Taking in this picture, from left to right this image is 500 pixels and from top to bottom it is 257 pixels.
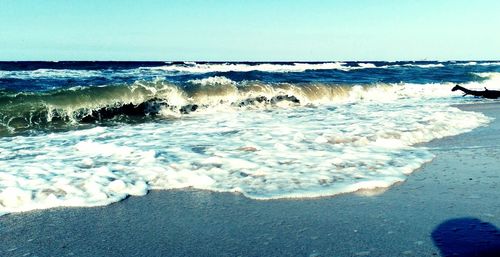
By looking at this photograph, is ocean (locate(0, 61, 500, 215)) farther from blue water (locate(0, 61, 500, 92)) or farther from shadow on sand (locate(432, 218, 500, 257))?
blue water (locate(0, 61, 500, 92))

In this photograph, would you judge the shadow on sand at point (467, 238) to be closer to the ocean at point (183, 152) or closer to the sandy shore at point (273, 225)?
the sandy shore at point (273, 225)

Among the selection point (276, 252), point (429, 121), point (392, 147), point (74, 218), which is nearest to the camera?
point (276, 252)

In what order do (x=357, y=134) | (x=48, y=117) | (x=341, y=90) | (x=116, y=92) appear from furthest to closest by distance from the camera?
(x=341, y=90) → (x=116, y=92) → (x=48, y=117) → (x=357, y=134)

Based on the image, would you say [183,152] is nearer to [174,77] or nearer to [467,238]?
[467,238]

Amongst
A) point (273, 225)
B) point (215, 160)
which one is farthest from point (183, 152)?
point (273, 225)

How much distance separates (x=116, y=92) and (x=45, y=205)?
9.21 metres

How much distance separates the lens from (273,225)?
293cm

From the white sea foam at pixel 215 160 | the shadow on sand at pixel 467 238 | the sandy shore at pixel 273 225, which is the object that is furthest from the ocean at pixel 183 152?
the shadow on sand at pixel 467 238

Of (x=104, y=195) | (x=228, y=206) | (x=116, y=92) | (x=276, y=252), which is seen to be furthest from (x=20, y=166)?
(x=116, y=92)

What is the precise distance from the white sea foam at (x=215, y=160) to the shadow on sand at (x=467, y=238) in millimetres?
1014

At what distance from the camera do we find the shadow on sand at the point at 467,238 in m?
2.39

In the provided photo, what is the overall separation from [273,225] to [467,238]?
3.64 ft

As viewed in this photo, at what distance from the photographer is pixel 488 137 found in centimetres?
656

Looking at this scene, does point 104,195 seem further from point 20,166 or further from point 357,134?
point 357,134
